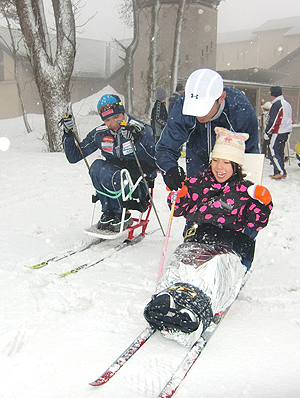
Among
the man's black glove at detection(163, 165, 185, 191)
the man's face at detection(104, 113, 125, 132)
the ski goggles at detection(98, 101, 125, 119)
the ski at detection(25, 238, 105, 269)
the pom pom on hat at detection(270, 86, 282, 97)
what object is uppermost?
the pom pom on hat at detection(270, 86, 282, 97)

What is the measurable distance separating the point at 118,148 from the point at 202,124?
4.13ft

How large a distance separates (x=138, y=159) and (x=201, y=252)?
79.2 inches

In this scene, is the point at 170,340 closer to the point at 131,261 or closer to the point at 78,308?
the point at 78,308

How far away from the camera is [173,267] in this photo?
8.68 feet

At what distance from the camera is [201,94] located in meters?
2.97

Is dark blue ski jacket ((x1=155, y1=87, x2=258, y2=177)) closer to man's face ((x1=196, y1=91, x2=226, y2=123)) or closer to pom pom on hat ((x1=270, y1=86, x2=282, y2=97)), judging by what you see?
man's face ((x1=196, y1=91, x2=226, y2=123))

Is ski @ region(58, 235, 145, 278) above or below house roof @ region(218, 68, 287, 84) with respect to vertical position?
below

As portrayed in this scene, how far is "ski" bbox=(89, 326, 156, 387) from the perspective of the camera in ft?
6.61

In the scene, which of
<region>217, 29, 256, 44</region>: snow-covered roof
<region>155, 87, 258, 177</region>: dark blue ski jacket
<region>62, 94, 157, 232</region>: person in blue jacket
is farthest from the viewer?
<region>217, 29, 256, 44</region>: snow-covered roof

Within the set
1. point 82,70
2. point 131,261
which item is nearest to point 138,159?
point 131,261

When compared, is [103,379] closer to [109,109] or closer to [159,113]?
[109,109]

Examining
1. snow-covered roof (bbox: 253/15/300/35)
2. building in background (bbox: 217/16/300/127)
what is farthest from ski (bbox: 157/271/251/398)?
snow-covered roof (bbox: 253/15/300/35)

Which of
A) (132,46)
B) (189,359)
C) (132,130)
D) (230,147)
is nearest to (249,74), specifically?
(132,46)

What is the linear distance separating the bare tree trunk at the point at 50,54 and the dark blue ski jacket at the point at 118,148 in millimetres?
5390
